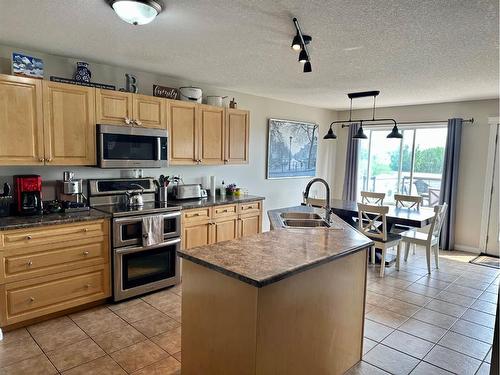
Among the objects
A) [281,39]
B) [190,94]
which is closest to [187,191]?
[190,94]

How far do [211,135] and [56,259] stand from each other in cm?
230

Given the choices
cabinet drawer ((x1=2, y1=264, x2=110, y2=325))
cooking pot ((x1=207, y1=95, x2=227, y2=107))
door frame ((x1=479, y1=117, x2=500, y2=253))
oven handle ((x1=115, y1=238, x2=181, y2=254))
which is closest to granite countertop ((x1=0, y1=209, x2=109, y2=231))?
oven handle ((x1=115, y1=238, x2=181, y2=254))

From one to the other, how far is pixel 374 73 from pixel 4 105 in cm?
362

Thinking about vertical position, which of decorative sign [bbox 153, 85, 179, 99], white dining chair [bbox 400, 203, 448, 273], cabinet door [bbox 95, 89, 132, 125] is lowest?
white dining chair [bbox 400, 203, 448, 273]

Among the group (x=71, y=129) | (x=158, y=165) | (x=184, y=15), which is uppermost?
(x=184, y=15)

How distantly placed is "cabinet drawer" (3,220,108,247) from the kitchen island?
153 centimetres

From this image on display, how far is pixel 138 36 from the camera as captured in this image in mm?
2705

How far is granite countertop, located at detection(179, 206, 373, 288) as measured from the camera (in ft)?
5.61

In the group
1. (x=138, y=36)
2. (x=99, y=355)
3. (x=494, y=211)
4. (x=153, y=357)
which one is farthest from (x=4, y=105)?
(x=494, y=211)

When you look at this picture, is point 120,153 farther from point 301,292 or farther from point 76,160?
point 301,292

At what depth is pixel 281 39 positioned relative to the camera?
2682mm

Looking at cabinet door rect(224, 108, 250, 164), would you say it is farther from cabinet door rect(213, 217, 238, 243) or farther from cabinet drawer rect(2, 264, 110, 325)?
cabinet drawer rect(2, 264, 110, 325)

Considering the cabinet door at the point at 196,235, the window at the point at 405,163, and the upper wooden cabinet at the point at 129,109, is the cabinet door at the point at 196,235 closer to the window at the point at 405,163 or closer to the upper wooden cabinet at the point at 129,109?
the upper wooden cabinet at the point at 129,109

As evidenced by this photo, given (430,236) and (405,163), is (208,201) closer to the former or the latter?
(430,236)
